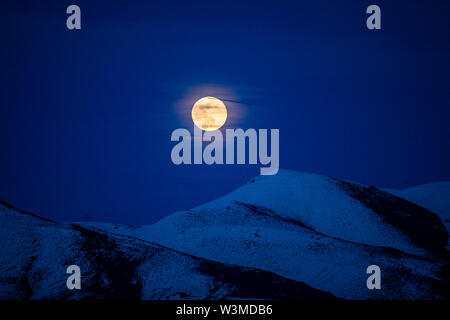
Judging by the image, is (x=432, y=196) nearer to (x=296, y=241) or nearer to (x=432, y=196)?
(x=432, y=196)

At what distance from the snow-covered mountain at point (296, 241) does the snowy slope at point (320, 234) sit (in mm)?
90

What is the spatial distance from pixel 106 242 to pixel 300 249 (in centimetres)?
1626

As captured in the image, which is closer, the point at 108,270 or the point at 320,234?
the point at 108,270

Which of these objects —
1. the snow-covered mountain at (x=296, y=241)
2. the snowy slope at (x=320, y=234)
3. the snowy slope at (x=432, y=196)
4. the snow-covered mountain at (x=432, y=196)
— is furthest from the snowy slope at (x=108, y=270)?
the snowy slope at (x=432, y=196)

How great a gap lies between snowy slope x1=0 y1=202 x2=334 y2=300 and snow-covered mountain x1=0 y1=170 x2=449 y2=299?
133mm

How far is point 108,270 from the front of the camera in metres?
26.2

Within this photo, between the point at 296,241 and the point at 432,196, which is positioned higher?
the point at 432,196

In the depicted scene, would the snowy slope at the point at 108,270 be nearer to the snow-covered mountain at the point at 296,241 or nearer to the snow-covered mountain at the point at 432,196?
the snow-covered mountain at the point at 296,241

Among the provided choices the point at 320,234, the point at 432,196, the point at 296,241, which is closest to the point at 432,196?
the point at 432,196

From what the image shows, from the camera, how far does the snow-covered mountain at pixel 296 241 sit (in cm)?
2723

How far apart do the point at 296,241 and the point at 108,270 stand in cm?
1693

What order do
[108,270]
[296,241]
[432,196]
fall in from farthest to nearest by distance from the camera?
[432,196] → [296,241] → [108,270]

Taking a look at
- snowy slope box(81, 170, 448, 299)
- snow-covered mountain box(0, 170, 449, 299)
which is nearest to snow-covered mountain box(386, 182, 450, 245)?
snow-covered mountain box(0, 170, 449, 299)

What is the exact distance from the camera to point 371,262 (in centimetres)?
3105
